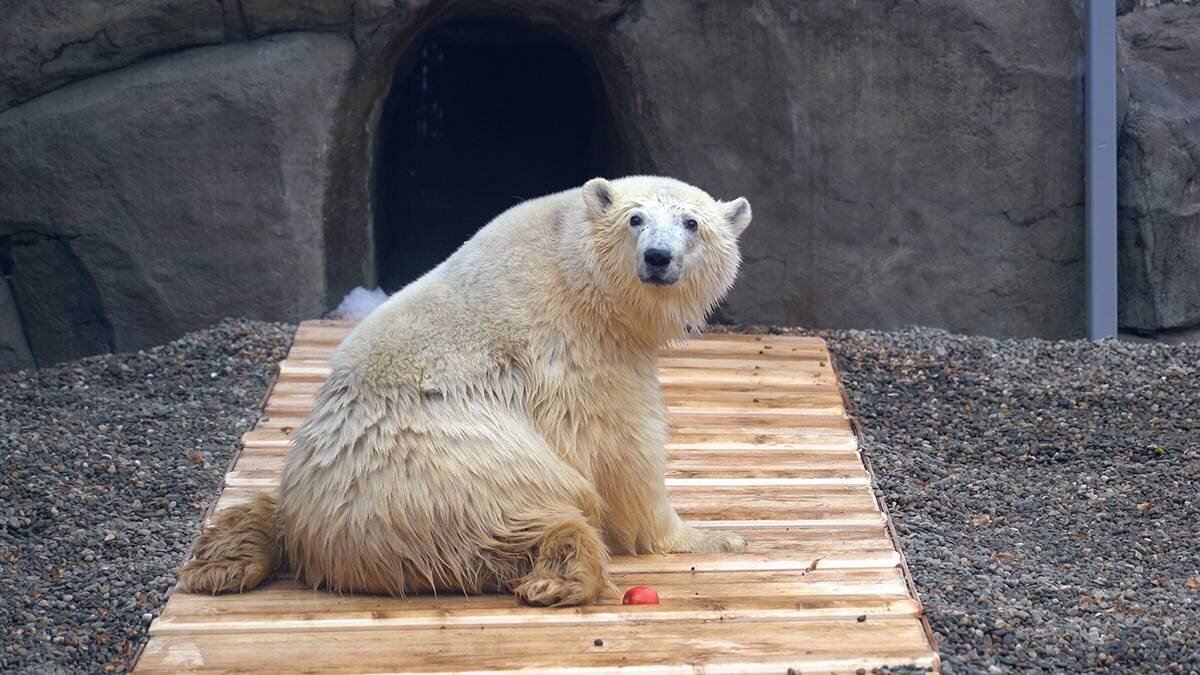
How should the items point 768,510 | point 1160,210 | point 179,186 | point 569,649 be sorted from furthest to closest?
point 1160,210 → point 179,186 → point 768,510 → point 569,649

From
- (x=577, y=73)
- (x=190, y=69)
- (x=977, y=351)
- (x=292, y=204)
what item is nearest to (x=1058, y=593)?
(x=977, y=351)

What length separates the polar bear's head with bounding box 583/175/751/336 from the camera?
14.9 feet

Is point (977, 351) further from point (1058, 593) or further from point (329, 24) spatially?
point (329, 24)

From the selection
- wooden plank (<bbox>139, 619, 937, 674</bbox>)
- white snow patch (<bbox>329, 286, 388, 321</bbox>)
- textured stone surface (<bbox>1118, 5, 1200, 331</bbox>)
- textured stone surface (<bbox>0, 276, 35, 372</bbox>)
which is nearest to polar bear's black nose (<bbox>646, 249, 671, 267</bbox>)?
wooden plank (<bbox>139, 619, 937, 674</bbox>)

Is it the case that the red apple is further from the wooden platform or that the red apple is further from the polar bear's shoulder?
the polar bear's shoulder

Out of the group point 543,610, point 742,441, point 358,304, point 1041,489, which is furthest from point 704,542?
point 358,304

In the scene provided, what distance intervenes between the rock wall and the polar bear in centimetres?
336

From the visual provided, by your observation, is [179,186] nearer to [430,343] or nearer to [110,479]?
[110,479]

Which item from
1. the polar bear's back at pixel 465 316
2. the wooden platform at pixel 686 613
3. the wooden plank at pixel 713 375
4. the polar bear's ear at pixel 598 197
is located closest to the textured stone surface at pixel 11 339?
the wooden plank at pixel 713 375

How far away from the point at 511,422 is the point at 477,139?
20.4 ft

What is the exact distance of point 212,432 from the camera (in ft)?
21.0

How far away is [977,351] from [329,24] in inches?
160

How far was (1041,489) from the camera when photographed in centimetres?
598

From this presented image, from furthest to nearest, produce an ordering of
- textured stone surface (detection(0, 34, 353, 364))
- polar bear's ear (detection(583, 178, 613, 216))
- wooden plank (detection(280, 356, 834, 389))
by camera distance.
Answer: textured stone surface (detection(0, 34, 353, 364)) < wooden plank (detection(280, 356, 834, 389)) < polar bear's ear (detection(583, 178, 613, 216))
